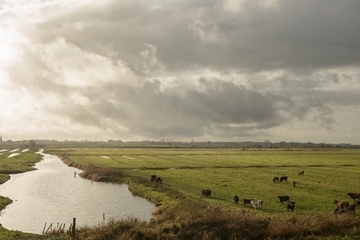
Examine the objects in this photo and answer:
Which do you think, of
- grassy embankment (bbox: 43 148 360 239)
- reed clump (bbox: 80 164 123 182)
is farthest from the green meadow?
reed clump (bbox: 80 164 123 182)

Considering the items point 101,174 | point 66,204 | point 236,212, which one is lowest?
point 66,204

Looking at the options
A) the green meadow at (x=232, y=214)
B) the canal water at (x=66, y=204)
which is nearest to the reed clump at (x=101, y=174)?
the canal water at (x=66, y=204)

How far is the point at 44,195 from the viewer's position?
50.4 metres

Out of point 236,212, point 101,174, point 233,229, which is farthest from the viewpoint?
point 101,174

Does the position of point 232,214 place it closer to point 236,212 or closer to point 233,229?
point 236,212

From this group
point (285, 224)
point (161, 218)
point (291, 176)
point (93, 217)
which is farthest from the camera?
point (291, 176)

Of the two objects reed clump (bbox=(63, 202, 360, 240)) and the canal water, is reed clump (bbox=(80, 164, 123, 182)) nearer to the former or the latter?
the canal water

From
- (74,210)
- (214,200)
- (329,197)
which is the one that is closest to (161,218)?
(214,200)

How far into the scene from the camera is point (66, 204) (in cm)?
4372

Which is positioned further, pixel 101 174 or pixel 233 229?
pixel 101 174

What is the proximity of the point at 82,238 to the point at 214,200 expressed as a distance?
1937 centimetres

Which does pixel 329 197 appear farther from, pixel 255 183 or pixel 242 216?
pixel 242 216

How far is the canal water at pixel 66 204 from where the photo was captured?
115 feet

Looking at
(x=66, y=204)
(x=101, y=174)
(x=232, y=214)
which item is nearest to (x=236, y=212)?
(x=232, y=214)
